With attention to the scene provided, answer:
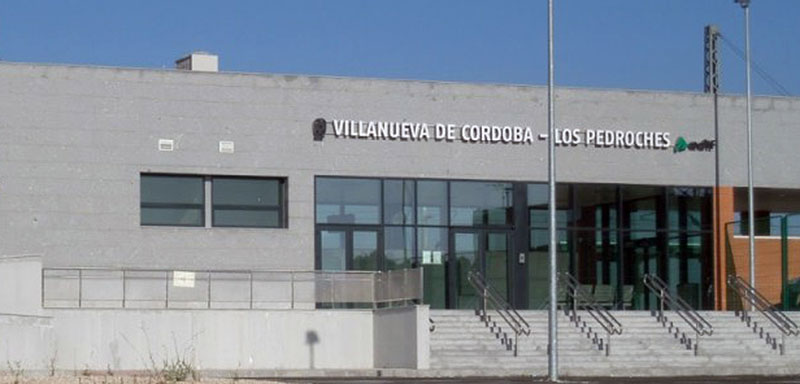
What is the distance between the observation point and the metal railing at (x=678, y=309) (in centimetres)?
4297

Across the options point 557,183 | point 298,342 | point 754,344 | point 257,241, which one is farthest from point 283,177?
point 754,344

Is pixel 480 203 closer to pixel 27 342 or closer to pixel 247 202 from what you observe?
pixel 247 202

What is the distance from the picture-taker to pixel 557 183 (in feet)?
154

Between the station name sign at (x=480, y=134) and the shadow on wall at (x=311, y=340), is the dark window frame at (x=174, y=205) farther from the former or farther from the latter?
the shadow on wall at (x=311, y=340)

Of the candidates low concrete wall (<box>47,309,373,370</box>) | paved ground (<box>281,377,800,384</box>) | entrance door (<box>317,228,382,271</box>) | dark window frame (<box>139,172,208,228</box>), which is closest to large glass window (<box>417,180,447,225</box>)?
entrance door (<box>317,228,382,271</box>)

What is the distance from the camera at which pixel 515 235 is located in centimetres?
4628

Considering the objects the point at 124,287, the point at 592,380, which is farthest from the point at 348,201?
the point at 592,380

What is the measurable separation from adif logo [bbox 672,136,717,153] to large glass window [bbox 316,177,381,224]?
9.18 m

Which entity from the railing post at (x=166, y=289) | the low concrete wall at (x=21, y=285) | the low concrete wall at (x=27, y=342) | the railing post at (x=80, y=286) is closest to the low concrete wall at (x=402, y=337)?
the railing post at (x=166, y=289)

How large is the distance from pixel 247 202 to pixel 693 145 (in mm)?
13420

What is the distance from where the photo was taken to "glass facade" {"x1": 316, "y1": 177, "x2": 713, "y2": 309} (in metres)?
44.8

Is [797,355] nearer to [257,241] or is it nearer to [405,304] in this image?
[405,304]

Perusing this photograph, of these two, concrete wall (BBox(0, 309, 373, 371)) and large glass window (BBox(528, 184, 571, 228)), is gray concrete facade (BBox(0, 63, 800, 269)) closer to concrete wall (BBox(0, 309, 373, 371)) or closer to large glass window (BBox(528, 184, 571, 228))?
large glass window (BBox(528, 184, 571, 228))

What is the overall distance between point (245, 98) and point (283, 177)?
7.61ft
